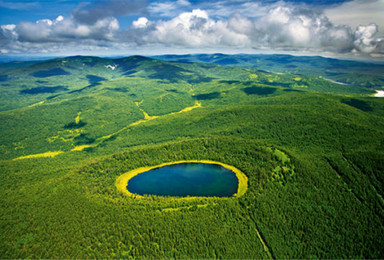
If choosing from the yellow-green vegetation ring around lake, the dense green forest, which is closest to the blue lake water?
the yellow-green vegetation ring around lake

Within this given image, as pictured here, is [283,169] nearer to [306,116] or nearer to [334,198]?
[334,198]

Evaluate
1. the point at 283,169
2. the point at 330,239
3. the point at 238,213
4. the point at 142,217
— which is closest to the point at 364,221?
the point at 330,239

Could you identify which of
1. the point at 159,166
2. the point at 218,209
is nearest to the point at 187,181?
the point at 159,166

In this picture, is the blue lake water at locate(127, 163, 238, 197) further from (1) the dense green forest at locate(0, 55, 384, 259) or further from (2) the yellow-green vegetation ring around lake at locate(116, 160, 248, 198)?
(1) the dense green forest at locate(0, 55, 384, 259)

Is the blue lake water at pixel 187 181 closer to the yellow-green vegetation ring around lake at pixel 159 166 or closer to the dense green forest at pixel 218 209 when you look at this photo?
the yellow-green vegetation ring around lake at pixel 159 166

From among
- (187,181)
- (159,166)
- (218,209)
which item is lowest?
(187,181)

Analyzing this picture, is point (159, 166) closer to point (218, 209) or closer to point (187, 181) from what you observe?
point (187, 181)

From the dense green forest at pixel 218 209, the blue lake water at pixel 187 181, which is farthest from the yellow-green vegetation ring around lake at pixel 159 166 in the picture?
the dense green forest at pixel 218 209

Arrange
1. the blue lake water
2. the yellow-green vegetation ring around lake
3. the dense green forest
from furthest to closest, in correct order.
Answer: the blue lake water < the yellow-green vegetation ring around lake < the dense green forest
